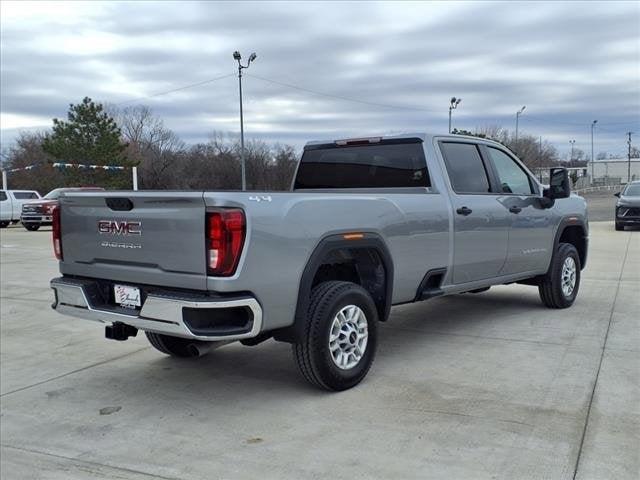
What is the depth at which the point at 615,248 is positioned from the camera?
15289 millimetres

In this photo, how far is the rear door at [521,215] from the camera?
22.1 feet

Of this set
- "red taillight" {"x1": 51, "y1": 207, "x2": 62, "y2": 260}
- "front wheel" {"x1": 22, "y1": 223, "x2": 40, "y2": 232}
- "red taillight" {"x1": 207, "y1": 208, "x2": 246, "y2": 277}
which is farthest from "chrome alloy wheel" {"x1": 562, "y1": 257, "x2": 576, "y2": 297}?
"front wheel" {"x1": 22, "y1": 223, "x2": 40, "y2": 232}

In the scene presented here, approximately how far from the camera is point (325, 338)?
4.56 m

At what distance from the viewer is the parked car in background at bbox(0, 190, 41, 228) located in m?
29.5

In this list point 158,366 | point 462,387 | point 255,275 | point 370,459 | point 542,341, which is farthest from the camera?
point 542,341

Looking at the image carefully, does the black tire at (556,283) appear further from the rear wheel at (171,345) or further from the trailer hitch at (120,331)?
the trailer hitch at (120,331)

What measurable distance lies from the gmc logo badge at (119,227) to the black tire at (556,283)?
4991 mm

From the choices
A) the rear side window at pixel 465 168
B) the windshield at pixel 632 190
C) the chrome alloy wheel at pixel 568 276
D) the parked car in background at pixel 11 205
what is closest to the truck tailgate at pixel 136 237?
the rear side window at pixel 465 168

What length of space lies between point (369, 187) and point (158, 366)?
2562 millimetres

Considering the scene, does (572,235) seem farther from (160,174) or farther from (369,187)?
(160,174)

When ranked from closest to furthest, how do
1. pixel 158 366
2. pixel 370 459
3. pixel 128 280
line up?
pixel 370 459 < pixel 128 280 < pixel 158 366

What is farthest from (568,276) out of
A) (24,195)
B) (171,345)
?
(24,195)

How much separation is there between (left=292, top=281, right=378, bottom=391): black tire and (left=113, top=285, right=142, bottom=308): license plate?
Answer: 3.75 feet

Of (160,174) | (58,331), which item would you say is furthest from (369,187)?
(160,174)
